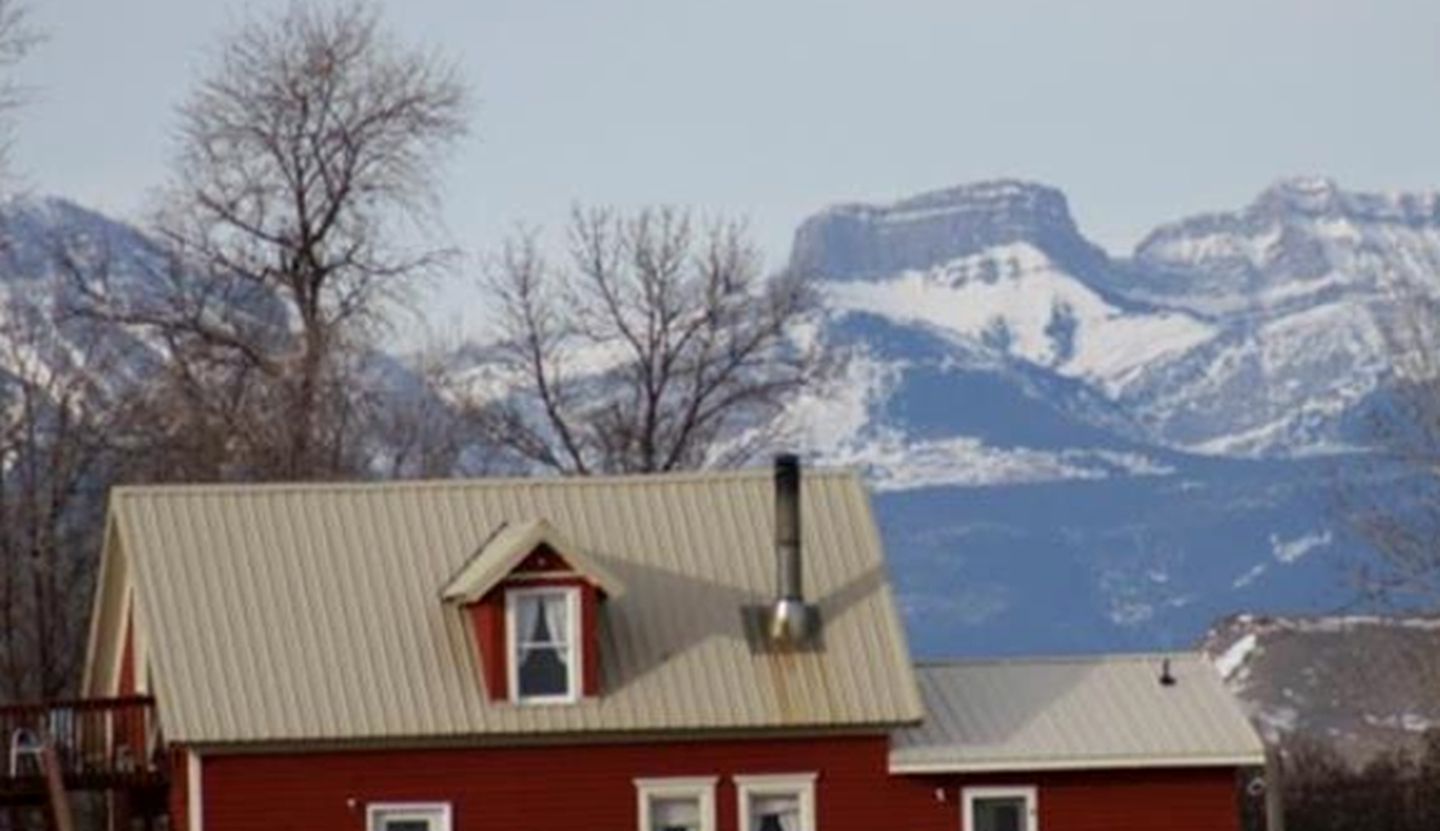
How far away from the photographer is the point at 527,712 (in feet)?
212

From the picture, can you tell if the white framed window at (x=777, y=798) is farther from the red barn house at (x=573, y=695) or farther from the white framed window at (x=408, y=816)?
the white framed window at (x=408, y=816)

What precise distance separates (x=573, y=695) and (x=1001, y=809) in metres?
5.36

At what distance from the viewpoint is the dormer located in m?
64.8

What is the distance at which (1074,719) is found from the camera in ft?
218

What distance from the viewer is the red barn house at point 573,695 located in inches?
2532

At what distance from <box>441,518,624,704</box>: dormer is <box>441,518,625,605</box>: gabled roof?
1cm

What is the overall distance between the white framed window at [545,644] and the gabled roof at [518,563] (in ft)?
1.10

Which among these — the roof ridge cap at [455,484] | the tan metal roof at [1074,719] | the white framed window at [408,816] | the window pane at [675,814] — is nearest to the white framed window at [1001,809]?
the tan metal roof at [1074,719]

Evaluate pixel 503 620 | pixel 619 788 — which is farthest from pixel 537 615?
pixel 619 788

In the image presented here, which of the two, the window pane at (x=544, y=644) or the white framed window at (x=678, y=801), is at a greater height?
the window pane at (x=544, y=644)

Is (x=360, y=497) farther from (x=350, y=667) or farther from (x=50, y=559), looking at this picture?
(x=50, y=559)

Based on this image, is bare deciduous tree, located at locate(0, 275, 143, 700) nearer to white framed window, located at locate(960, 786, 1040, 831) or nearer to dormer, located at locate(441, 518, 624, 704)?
dormer, located at locate(441, 518, 624, 704)

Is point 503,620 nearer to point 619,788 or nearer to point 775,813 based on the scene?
point 619,788

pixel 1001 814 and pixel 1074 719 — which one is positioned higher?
pixel 1074 719
